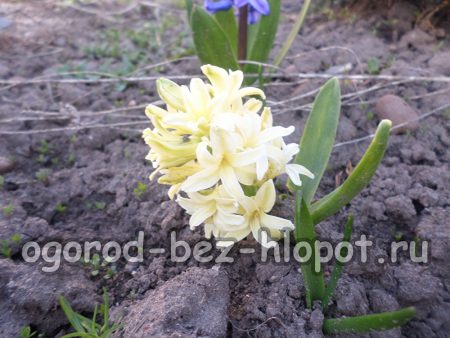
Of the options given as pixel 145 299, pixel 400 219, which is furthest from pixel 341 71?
pixel 145 299

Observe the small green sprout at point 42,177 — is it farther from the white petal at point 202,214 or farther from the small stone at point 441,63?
the small stone at point 441,63

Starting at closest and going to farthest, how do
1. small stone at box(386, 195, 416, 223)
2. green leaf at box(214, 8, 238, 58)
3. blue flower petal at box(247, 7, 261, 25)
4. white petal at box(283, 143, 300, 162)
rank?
1. white petal at box(283, 143, 300, 162)
2. small stone at box(386, 195, 416, 223)
3. blue flower petal at box(247, 7, 261, 25)
4. green leaf at box(214, 8, 238, 58)

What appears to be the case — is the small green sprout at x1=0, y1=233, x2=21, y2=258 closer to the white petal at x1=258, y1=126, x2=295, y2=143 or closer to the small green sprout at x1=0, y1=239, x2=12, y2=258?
the small green sprout at x1=0, y1=239, x2=12, y2=258

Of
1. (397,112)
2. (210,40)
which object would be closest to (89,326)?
(210,40)

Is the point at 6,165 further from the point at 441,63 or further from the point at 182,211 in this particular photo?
the point at 441,63

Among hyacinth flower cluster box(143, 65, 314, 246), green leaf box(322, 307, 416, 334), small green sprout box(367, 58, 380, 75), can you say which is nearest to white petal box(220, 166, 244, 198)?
hyacinth flower cluster box(143, 65, 314, 246)

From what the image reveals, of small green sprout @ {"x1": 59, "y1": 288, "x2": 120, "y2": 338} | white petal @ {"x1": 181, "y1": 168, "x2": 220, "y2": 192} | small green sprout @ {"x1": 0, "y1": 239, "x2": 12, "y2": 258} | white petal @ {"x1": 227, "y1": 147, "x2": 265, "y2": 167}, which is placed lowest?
small green sprout @ {"x1": 59, "y1": 288, "x2": 120, "y2": 338}

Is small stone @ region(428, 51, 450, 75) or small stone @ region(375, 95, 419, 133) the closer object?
small stone @ region(375, 95, 419, 133)

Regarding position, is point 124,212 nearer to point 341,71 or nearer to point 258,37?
point 258,37
